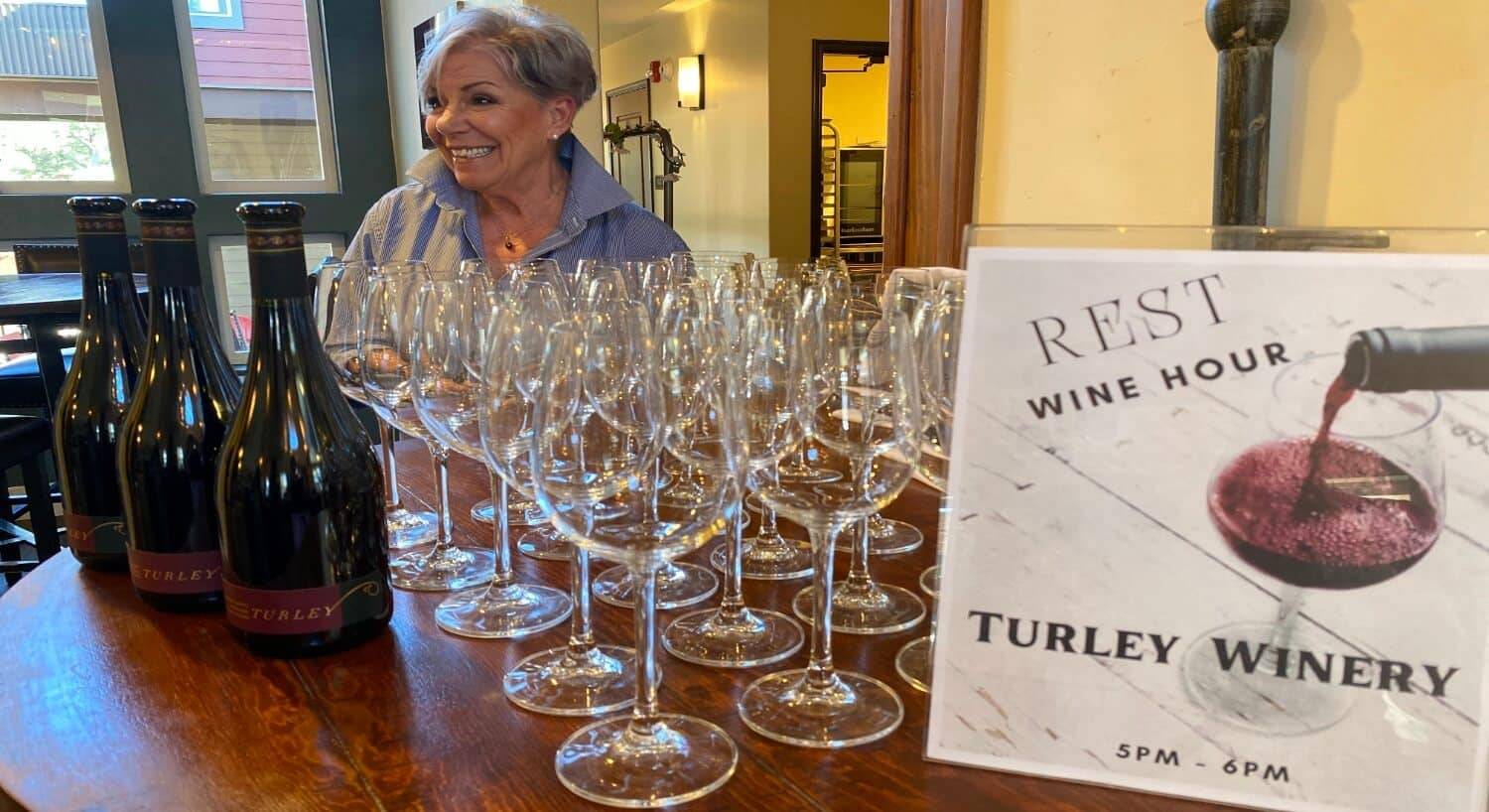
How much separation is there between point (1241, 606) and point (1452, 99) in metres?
0.98

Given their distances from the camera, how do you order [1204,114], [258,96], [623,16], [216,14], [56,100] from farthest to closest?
[623,16] → [258,96] → [216,14] → [56,100] → [1204,114]

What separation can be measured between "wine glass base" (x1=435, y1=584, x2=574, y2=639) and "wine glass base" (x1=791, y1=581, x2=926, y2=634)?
20cm

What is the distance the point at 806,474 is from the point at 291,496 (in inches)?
14.3

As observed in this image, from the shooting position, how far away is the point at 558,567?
0.85 metres

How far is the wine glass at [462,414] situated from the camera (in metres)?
0.75

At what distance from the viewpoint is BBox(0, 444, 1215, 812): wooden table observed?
516mm

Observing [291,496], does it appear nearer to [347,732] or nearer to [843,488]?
[347,732]

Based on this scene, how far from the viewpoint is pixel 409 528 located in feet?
3.18

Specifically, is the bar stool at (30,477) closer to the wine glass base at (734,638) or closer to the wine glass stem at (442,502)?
the wine glass stem at (442,502)

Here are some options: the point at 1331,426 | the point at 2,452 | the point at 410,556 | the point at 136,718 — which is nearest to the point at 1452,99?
the point at 1331,426

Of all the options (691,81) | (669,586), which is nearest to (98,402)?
(669,586)

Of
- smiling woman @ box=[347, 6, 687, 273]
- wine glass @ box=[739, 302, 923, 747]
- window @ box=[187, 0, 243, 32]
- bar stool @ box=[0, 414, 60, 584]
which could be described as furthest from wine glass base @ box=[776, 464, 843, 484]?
window @ box=[187, 0, 243, 32]

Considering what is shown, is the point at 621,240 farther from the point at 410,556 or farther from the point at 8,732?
the point at 8,732

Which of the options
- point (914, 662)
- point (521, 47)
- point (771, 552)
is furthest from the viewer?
point (521, 47)
